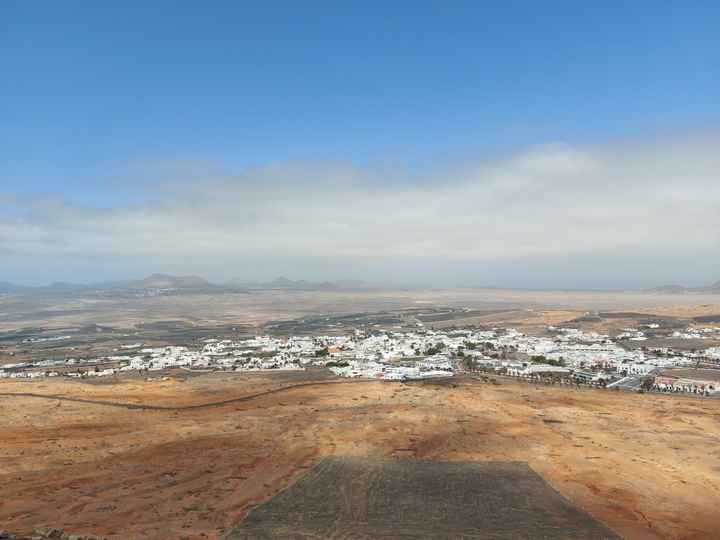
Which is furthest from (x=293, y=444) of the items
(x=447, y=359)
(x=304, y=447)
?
(x=447, y=359)

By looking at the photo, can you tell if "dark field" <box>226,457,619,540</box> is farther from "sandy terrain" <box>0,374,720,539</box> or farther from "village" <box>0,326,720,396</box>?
"village" <box>0,326,720,396</box>

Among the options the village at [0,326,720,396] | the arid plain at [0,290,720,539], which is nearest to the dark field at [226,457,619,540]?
the arid plain at [0,290,720,539]

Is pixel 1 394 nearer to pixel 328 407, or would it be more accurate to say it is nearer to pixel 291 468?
pixel 328 407

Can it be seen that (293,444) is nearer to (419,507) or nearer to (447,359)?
(419,507)

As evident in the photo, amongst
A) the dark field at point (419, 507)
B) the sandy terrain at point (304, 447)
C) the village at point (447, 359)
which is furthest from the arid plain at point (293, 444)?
the village at point (447, 359)

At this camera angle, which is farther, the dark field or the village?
the village

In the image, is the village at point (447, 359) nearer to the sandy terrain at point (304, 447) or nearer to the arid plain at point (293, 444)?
the arid plain at point (293, 444)

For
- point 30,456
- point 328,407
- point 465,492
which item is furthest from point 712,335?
point 30,456
